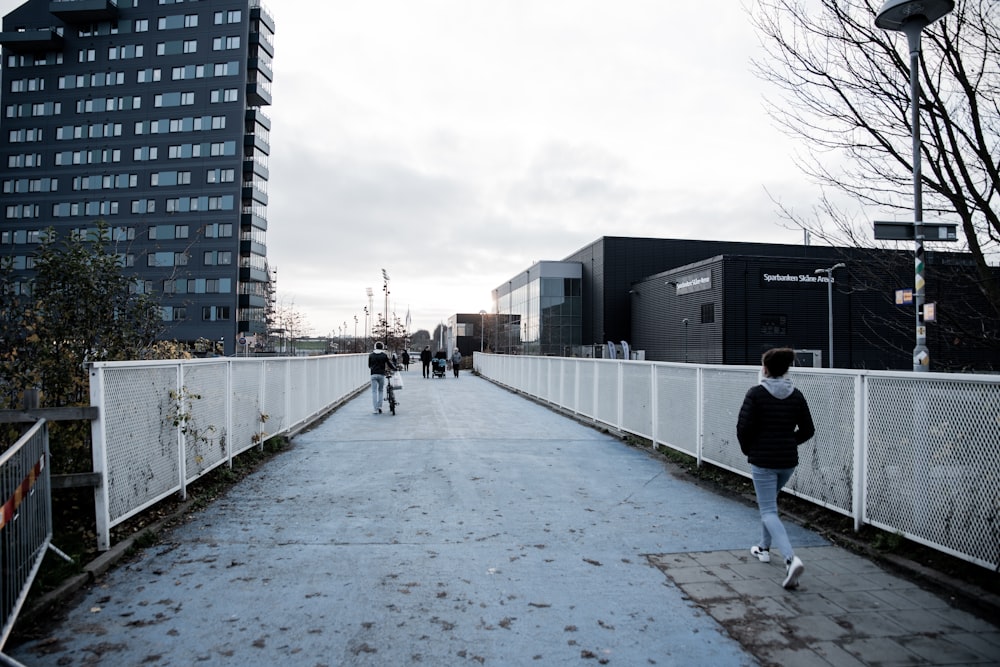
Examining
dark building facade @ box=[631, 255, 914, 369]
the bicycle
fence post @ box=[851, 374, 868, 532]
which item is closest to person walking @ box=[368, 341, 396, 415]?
the bicycle

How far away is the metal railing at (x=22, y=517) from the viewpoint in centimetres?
336

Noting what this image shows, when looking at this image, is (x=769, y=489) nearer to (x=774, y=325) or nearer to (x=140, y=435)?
(x=140, y=435)

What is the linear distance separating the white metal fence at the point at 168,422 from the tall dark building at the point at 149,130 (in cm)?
5911

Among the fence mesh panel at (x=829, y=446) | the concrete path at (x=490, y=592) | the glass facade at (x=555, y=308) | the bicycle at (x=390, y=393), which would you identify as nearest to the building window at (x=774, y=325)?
the glass facade at (x=555, y=308)

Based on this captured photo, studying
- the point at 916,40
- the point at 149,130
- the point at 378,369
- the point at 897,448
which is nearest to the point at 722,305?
the point at 378,369

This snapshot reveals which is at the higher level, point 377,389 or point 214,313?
point 214,313

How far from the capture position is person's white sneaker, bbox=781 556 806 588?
419cm

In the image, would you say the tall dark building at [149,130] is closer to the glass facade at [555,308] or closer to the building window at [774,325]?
the glass facade at [555,308]

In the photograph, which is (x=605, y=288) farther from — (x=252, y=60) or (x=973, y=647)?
(x=973, y=647)

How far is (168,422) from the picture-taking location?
6.05 meters

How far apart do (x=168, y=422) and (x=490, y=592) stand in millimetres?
3677

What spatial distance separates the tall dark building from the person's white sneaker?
65.5m

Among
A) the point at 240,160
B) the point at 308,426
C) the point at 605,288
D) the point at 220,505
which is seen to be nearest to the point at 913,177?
the point at 220,505

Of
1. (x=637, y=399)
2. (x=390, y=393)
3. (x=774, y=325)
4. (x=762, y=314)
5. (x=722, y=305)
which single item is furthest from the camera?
(x=774, y=325)
